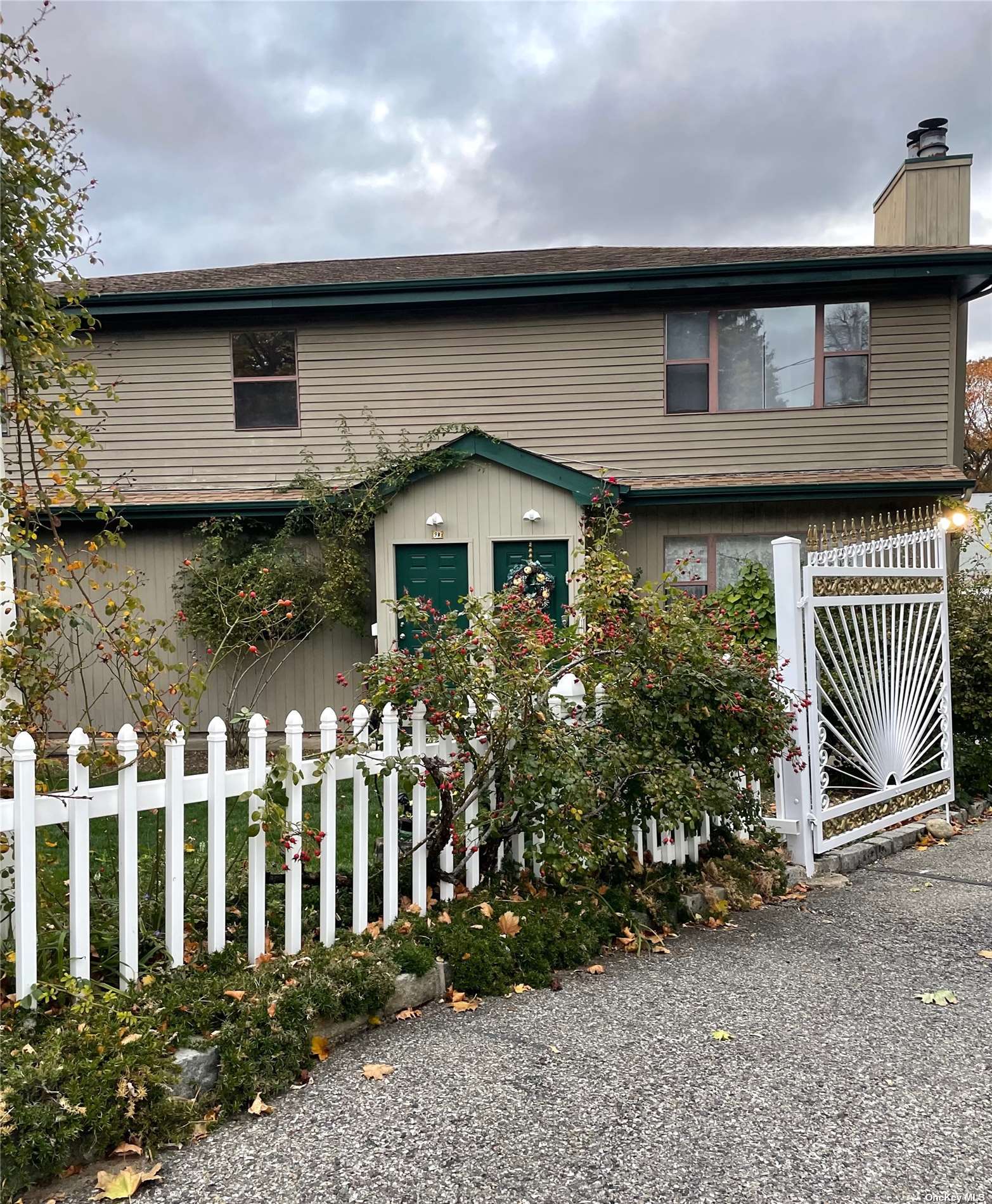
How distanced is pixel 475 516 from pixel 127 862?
8.03 meters

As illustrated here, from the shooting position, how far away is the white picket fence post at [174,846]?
10.2 ft

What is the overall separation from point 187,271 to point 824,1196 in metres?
14.6

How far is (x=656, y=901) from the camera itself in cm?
456

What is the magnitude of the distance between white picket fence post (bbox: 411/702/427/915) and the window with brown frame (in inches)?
315

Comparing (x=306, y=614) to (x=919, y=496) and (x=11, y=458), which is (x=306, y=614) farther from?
(x=919, y=496)

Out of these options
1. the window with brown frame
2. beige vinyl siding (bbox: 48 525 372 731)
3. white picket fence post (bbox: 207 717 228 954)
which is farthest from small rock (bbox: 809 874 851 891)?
beige vinyl siding (bbox: 48 525 372 731)

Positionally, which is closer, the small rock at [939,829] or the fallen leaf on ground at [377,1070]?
the fallen leaf on ground at [377,1070]

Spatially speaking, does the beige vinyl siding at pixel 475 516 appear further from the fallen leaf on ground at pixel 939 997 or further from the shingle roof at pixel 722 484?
the fallen leaf on ground at pixel 939 997

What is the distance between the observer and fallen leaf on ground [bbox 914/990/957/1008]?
366cm

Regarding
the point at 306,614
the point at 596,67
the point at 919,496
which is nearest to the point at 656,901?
the point at 306,614

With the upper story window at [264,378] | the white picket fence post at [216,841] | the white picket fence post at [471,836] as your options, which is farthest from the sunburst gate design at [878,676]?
the upper story window at [264,378]

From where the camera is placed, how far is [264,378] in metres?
12.3

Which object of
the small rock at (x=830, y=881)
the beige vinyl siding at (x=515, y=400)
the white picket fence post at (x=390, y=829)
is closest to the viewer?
the white picket fence post at (x=390, y=829)

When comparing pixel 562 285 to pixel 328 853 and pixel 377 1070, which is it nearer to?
pixel 328 853
